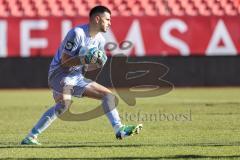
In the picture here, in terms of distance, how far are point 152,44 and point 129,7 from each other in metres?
2.24

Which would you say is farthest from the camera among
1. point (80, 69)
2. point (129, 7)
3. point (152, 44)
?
point (129, 7)

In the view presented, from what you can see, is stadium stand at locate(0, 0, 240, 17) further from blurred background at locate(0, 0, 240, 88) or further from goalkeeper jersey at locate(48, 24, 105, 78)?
goalkeeper jersey at locate(48, 24, 105, 78)

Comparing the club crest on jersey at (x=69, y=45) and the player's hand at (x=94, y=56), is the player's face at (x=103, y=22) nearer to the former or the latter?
the player's hand at (x=94, y=56)

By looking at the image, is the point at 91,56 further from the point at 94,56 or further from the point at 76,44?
the point at 76,44

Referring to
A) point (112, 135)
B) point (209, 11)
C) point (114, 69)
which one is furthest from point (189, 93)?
point (112, 135)

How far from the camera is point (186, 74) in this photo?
22.2 metres

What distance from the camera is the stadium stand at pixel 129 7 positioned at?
23562 mm

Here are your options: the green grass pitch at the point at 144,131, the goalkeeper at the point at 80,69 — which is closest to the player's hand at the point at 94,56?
the goalkeeper at the point at 80,69

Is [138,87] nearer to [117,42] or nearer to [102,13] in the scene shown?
[117,42]

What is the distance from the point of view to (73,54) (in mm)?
8875

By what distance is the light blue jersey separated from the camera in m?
8.86

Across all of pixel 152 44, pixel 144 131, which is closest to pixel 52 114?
pixel 144 131

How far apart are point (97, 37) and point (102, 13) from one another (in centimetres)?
35

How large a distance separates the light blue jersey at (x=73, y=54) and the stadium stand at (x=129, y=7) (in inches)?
569
